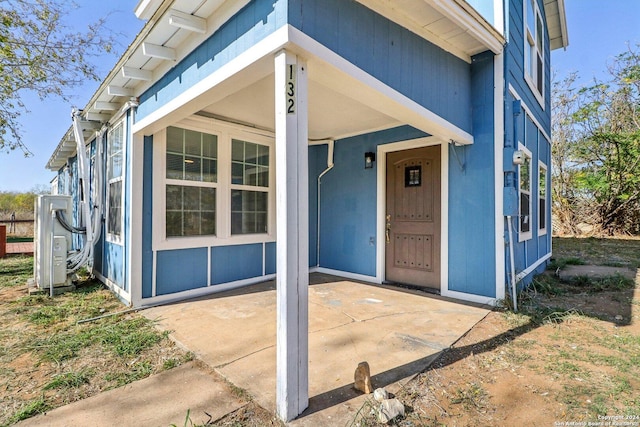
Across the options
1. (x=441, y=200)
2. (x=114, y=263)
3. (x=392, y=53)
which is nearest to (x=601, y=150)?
(x=441, y=200)

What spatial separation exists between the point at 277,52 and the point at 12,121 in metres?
6.65

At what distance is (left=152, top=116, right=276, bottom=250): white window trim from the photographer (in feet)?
12.2

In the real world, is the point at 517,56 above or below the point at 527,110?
above

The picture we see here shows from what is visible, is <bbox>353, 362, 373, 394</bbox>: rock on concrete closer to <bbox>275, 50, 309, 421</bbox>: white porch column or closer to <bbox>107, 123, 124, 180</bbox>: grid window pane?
<bbox>275, 50, 309, 421</bbox>: white porch column

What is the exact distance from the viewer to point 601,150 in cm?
1080

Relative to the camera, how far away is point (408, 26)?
2742mm

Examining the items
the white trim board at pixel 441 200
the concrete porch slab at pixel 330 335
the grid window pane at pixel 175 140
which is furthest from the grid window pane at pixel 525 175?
the grid window pane at pixel 175 140

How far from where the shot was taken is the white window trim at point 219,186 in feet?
12.2

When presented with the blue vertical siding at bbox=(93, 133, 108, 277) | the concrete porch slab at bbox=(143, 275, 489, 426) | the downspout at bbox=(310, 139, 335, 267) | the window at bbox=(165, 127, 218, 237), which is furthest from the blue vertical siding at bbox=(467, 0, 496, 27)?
the blue vertical siding at bbox=(93, 133, 108, 277)

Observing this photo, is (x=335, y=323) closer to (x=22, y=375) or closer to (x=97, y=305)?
(x=22, y=375)

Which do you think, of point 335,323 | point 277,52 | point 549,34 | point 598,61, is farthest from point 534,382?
point 598,61

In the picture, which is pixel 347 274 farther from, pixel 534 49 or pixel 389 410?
pixel 534 49

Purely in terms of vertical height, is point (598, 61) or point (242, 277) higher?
point (598, 61)

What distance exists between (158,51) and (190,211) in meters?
1.90
